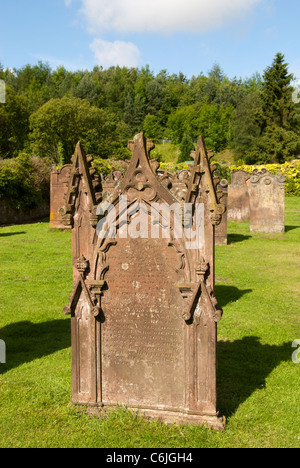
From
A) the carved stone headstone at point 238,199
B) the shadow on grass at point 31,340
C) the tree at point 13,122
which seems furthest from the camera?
the tree at point 13,122

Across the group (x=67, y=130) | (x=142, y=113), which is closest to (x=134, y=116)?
(x=142, y=113)

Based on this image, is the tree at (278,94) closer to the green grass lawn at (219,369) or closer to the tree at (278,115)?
the tree at (278,115)

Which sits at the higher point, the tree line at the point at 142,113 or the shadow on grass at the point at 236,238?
the tree line at the point at 142,113

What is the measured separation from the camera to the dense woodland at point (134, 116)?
133ft

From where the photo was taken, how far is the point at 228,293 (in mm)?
9945

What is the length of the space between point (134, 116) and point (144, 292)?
270 feet

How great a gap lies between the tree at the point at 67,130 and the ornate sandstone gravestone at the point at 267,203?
2723 cm

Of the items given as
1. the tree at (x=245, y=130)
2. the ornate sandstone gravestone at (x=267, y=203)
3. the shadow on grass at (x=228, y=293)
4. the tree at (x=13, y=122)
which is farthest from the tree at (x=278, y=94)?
the shadow on grass at (x=228, y=293)

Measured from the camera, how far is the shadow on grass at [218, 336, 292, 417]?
543 centimetres

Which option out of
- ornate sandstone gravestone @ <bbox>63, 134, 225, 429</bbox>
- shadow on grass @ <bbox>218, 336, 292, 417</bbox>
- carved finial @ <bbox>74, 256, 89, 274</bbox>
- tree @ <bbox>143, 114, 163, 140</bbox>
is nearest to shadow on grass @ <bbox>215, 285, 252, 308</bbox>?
shadow on grass @ <bbox>218, 336, 292, 417</bbox>

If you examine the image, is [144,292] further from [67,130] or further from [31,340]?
[67,130]

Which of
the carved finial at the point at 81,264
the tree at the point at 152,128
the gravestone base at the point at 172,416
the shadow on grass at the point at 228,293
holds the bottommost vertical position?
the gravestone base at the point at 172,416

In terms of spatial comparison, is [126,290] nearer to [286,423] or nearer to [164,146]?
[286,423]
